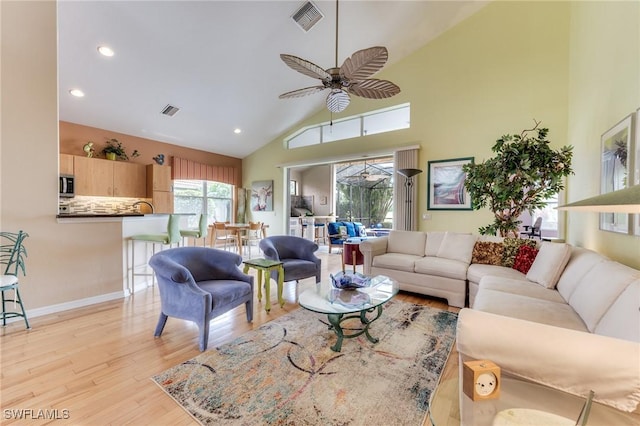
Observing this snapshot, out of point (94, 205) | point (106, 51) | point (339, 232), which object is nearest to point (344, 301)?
point (339, 232)

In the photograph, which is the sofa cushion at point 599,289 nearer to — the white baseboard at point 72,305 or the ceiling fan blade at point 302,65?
the ceiling fan blade at point 302,65

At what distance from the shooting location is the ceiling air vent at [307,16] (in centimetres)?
372

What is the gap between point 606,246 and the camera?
2.55m

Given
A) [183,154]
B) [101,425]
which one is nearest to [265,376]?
[101,425]

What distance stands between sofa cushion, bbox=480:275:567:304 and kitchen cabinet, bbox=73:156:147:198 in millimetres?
6897

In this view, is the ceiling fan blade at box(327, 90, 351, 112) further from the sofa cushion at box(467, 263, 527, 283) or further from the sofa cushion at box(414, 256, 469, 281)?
the sofa cushion at box(467, 263, 527, 283)

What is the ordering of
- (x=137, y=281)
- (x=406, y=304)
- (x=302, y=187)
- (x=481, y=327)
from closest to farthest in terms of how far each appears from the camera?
(x=481, y=327) < (x=406, y=304) < (x=137, y=281) < (x=302, y=187)

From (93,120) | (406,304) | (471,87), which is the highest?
(471,87)

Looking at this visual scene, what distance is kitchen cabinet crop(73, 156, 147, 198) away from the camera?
5133mm

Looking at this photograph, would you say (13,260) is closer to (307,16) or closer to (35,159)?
(35,159)

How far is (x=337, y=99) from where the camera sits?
10.0 feet

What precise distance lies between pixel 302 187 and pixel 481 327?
9.42m

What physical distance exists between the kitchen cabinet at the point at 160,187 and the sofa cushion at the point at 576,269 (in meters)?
7.16

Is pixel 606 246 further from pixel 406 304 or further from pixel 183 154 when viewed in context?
pixel 183 154
